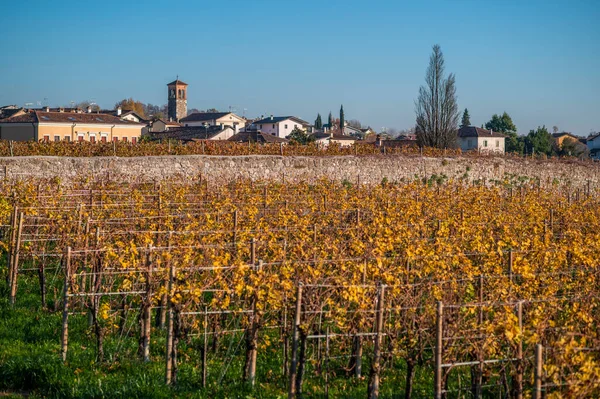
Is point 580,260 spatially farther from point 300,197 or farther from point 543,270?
point 300,197

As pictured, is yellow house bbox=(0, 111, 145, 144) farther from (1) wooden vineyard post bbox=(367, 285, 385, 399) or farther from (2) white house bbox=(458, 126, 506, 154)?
(1) wooden vineyard post bbox=(367, 285, 385, 399)

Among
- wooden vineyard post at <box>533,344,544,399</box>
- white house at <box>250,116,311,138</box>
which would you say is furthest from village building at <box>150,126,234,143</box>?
wooden vineyard post at <box>533,344,544,399</box>

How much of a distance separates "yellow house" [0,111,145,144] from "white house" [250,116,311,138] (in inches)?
1073

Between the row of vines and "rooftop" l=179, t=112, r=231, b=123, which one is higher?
"rooftop" l=179, t=112, r=231, b=123

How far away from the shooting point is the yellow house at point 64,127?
161 feet

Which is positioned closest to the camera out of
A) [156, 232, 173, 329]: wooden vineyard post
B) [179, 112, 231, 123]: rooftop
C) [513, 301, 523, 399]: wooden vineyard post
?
[513, 301, 523, 399]: wooden vineyard post

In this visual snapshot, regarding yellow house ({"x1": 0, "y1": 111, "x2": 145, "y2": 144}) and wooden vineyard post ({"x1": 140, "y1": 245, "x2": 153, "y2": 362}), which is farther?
yellow house ({"x1": 0, "y1": 111, "x2": 145, "y2": 144})

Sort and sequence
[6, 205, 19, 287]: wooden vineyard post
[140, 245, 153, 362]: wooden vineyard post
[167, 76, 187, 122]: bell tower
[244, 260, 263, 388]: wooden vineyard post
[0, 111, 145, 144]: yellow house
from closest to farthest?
[244, 260, 263, 388]: wooden vineyard post < [140, 245, 153, 362]: wooden vineyard post < [6, 205, 19, 287]: wooden vineyard post < [0, 111, 145, 144]: yellow house < [167, 76, 187, 122]: bell tower

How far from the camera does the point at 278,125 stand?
81938 millimetres

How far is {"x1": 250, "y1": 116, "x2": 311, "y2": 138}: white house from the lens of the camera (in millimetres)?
81938

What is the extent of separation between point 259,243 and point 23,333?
12.0ft

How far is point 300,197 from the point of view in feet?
71.3

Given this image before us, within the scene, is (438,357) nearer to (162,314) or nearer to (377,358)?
(377,358)

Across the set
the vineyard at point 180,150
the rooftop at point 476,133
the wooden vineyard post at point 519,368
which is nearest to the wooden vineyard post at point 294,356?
the wooden vineyard post at point 519,368
